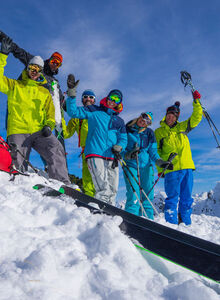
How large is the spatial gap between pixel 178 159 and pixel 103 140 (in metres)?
1.97

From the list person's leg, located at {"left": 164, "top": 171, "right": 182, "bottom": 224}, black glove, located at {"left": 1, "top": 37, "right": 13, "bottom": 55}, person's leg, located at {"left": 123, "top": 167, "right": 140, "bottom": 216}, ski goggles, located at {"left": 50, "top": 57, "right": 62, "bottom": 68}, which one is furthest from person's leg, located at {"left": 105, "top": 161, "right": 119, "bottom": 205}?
ski goggles, located at {"left": 50, "top": 57, "right": 62, "bottom": 68}

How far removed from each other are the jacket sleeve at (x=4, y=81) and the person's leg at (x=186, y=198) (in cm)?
396

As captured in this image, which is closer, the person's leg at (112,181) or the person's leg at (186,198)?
the person's leg at (112,181)

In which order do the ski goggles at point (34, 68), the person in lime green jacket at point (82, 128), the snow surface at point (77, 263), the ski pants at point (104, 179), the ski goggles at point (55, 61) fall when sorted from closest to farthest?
the snow surface at point (77, 263) → the ski pants at point (104, 179) → the ski goggles at point (34, 68) → the person in lime green jacket at point (82, 128) → the ski goggles at point (55, 61)

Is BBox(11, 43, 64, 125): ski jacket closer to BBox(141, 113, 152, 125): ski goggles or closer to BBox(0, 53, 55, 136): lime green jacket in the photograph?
BBox(0, 53, 55, 136): lime green jacket

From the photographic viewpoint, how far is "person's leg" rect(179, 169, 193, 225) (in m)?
5.12

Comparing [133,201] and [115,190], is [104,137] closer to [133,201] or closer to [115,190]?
[115,190]

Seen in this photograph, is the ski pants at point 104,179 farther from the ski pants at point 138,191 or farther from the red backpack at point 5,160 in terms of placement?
the red backpack at point 5,160

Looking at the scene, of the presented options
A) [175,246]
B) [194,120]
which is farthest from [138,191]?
[175,246]

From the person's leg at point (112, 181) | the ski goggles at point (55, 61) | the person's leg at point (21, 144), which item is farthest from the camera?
the ski goggles at point (55, 61)

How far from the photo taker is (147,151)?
507cm

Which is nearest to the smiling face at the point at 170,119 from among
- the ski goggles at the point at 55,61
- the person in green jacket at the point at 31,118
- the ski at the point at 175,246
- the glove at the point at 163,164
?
the glove at the point at 163,164

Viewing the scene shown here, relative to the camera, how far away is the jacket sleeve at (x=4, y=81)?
4.05 m

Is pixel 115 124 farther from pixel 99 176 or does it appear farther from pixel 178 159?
pixel 178 159
